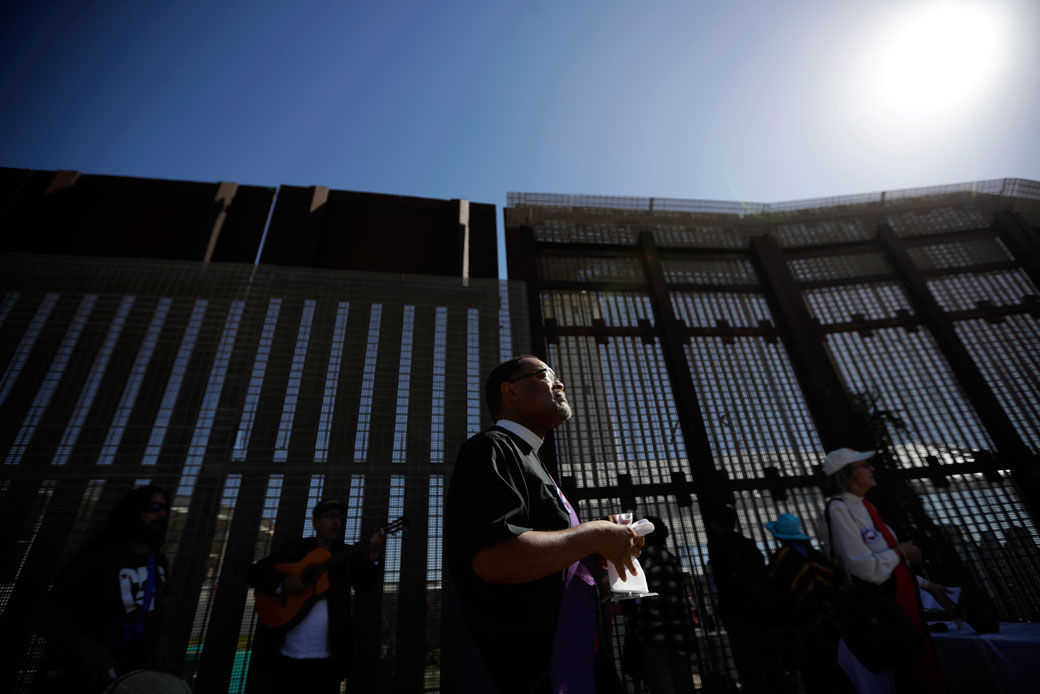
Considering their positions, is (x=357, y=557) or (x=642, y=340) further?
(x=642, y=340)

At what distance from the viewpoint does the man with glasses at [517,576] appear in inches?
41.9

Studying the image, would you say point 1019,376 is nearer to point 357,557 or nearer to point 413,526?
point 413,526

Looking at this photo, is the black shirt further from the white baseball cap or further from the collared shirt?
the white baseball cap

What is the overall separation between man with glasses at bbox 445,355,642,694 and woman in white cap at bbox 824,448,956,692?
7.30 feet

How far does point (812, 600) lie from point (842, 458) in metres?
0.98

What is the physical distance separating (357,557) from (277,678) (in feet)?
2.59

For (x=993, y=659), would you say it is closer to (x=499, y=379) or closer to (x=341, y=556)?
(x=499, y=379)

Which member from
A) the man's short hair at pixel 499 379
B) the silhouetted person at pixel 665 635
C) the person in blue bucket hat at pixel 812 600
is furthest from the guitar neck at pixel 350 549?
the person in blue bucket hat at pixel 812 600

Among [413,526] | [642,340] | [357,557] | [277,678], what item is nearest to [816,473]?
[642,340]

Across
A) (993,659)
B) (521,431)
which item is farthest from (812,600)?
(521,431)

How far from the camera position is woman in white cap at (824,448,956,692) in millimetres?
2402

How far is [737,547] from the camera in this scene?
11.0 ft

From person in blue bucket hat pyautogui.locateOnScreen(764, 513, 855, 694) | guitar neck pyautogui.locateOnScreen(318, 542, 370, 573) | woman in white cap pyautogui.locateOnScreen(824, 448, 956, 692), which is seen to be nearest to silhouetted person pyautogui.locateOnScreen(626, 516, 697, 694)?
person in blue bucket hat pyautogui.locateOnScreen(764, 513, 855, 694)

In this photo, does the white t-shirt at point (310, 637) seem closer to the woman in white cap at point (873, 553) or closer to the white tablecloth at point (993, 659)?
the woman in white cap at point (873, 553)
